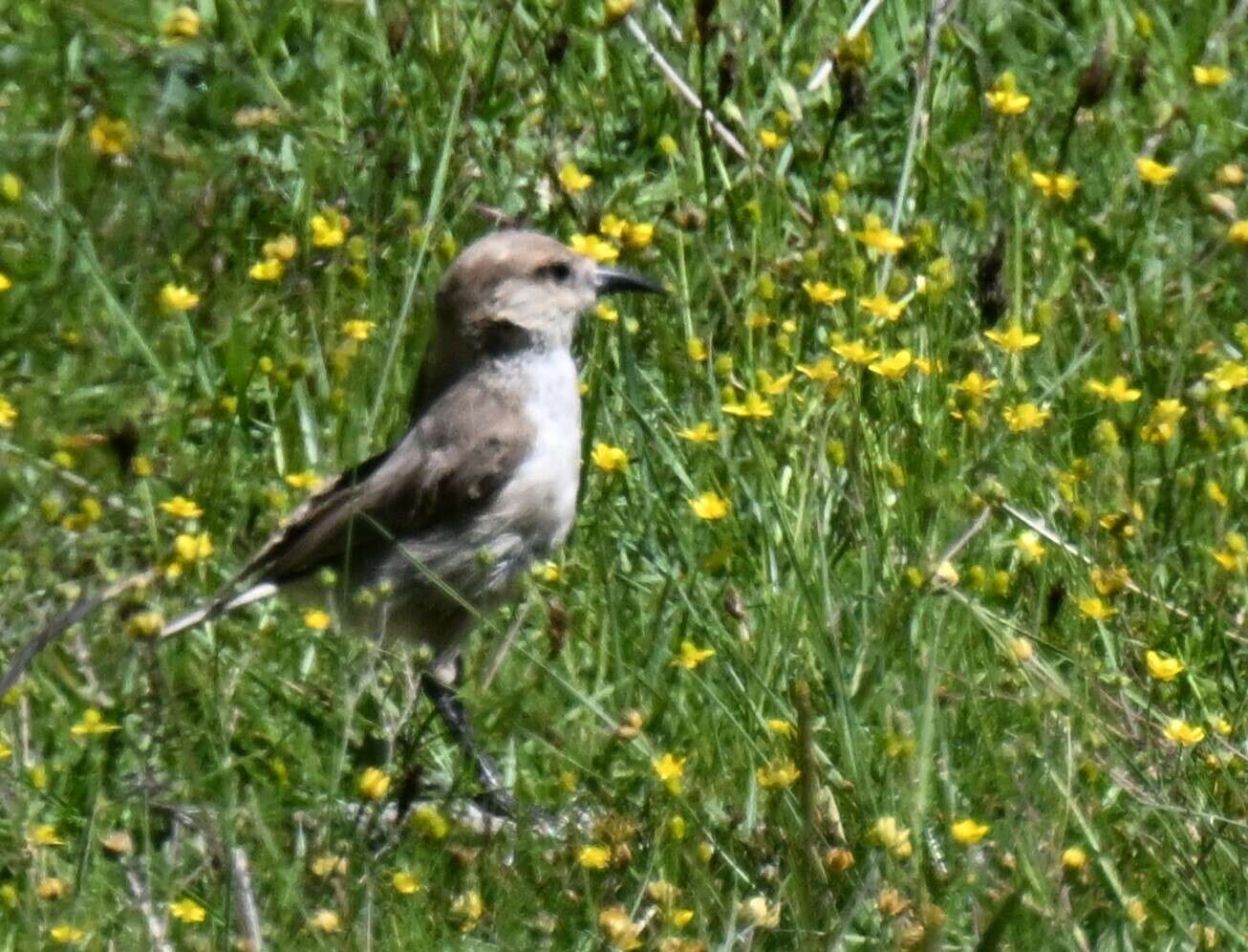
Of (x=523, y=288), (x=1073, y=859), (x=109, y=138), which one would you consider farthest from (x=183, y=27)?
(x=1073, y=859)

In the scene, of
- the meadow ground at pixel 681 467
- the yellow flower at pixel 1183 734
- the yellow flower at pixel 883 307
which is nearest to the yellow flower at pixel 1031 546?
the meadow ground at pixel 681 467

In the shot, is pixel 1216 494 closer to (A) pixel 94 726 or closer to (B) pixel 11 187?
(A) pixel 94 726

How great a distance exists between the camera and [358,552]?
6.55 meters

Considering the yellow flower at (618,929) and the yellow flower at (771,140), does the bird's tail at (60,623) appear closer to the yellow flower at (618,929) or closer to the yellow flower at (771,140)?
the yellow flower at (618,929)

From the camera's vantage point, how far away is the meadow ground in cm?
480

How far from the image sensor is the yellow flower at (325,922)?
453 cm

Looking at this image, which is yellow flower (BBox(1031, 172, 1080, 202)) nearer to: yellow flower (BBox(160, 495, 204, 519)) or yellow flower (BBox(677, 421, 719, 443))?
yellow flower (BBox(677, 421, 719, 443))

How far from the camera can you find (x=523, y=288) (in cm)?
654

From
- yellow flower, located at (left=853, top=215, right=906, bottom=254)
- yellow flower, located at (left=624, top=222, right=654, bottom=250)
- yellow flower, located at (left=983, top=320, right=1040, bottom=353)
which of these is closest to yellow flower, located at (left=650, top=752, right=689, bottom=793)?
yellow flower, located at (left=983, top=320, right=1040, bottom=353)

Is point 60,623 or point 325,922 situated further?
point 60,623

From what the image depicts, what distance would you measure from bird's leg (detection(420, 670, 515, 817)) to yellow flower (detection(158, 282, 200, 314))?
109 cm

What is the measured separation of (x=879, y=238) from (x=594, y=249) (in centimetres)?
66

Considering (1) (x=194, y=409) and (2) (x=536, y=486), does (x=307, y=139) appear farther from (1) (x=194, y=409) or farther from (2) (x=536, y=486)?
(2) (x=536, y=486)

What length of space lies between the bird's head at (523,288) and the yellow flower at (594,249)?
23 millimetres
